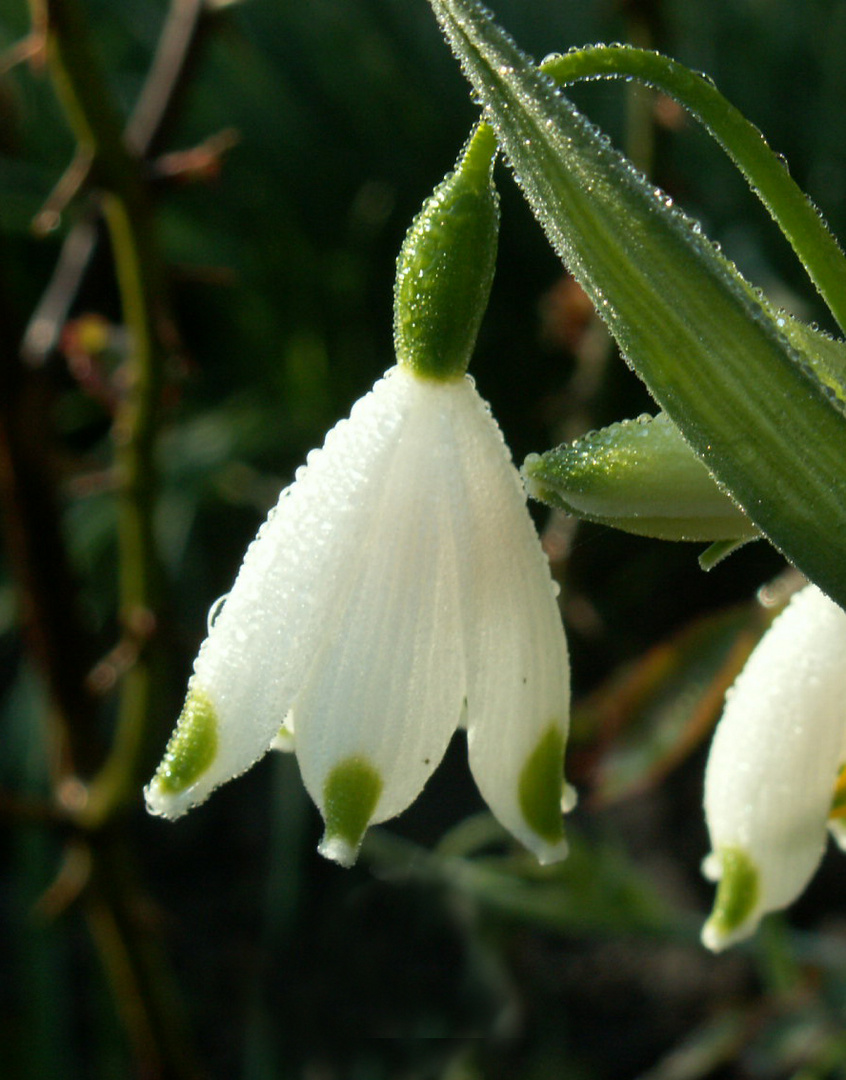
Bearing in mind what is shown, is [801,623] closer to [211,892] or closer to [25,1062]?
[25,1062]

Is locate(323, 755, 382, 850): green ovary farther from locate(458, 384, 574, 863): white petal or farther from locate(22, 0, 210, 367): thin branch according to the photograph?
locate(22, 0, 210, 367): thin branch

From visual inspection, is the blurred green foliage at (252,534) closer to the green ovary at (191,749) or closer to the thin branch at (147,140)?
the thin branch at (147,140)

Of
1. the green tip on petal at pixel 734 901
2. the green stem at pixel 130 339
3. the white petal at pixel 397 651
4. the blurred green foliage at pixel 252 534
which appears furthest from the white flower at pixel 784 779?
the green stem at pixel 130 339

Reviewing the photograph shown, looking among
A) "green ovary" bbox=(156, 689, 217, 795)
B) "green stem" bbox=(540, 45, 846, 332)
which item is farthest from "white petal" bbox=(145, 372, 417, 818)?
"green stem" bbox=(540, 45, 846, 332)

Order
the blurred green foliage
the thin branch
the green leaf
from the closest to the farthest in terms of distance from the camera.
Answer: the green leaf → the thin branch → the blurred green foliage

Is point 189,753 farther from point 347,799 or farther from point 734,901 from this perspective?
point 734,901

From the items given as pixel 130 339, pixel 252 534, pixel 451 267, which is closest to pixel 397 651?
pixel 451 267

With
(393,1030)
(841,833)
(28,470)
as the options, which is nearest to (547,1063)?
(393,1030)
